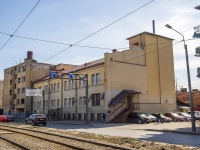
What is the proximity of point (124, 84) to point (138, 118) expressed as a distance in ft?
22.3

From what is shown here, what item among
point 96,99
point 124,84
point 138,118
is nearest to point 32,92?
point 96,99

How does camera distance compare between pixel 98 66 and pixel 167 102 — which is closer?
pixel 98 66

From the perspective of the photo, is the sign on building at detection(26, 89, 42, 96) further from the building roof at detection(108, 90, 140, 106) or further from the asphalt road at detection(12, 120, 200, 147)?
the asphalt road at detection(12, 120, 200, 147)

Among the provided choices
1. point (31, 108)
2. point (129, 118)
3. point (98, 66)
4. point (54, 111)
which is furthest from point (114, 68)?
point (31, 108)

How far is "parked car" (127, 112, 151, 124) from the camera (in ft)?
119

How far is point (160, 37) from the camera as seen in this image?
4950 cm

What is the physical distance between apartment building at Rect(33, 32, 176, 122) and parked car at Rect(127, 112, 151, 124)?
2.81ft

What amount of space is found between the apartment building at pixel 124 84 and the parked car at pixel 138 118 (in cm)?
86

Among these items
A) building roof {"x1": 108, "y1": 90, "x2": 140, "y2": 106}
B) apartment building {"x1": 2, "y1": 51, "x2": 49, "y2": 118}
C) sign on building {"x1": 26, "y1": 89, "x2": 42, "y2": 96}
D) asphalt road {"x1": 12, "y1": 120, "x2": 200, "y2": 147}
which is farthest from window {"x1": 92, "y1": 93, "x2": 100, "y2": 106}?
apartment building {"x1": 2, "y1": 51, "x2": 49, "y2": 118}

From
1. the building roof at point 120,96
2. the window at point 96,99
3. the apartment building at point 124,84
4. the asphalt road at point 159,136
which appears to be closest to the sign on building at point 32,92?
the apartment building at point 124,84

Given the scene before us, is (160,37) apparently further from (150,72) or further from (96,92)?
(96,92)

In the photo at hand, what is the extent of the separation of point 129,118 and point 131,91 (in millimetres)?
4159

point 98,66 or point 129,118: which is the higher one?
point 98,66

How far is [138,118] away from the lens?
121ft
